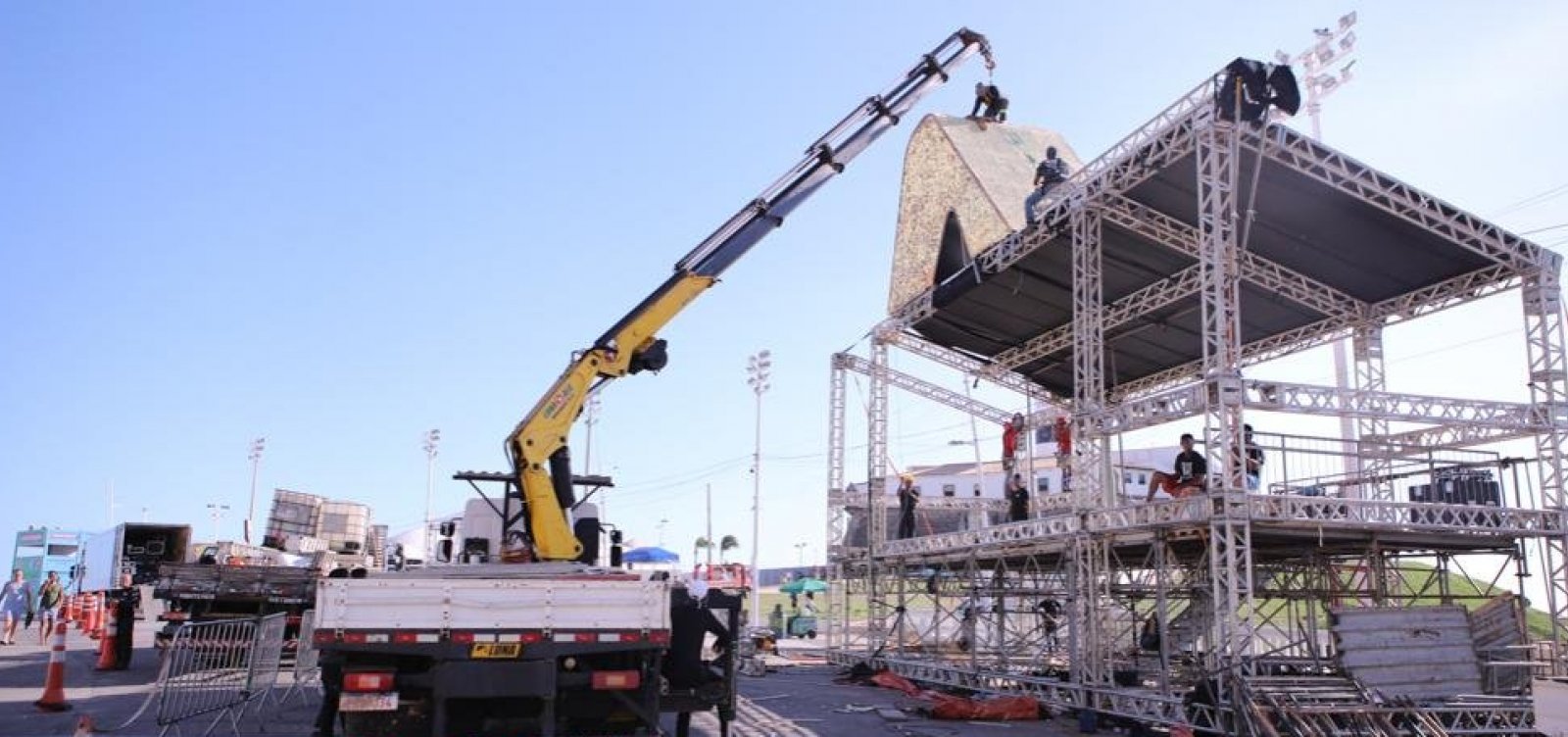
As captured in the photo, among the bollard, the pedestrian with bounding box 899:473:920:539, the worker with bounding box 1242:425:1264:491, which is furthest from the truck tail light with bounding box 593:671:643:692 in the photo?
the pedestrian with bounding box 899:473:920:539

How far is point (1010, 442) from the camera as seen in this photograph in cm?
2556

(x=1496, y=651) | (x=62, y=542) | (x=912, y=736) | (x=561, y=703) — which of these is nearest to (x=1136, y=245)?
(x=1496, y=651)

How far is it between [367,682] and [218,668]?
4423 mm

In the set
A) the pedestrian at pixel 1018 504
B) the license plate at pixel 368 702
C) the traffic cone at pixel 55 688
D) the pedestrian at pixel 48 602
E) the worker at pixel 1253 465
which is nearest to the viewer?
the license plate at pixel 368 702

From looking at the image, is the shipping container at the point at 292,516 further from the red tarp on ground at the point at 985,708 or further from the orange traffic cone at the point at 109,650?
the red tarp on ground at the point at 985,708

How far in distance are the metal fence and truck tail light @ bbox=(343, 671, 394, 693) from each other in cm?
315

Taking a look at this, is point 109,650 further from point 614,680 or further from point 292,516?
point 614,680

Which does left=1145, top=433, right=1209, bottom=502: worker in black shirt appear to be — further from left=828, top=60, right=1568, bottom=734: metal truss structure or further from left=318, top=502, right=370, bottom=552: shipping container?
left=318, top=502, right=370, bottom=552: shipping container

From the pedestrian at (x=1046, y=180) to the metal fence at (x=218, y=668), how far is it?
12976mm

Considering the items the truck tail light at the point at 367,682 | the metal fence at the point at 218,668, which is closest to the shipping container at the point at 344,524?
the metal fence at the point at 218,668

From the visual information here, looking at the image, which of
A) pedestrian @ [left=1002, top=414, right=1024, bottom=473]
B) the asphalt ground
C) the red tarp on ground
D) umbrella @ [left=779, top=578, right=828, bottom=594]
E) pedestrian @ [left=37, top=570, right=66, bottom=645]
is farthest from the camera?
umbrella @ [left=779, top=578, right=828, bottom=594]

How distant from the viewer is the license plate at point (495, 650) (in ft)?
29.0

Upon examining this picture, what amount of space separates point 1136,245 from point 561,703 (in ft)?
46.0

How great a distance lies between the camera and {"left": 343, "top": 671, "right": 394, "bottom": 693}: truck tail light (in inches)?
337
